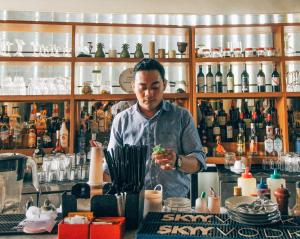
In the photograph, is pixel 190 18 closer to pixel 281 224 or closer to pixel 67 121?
pixel 67 121

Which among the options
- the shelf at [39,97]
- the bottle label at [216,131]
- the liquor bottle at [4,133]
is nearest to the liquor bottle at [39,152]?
the liquor bottle at [4,133]

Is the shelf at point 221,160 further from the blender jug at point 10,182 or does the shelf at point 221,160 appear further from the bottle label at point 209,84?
the blender jug at point 10,182

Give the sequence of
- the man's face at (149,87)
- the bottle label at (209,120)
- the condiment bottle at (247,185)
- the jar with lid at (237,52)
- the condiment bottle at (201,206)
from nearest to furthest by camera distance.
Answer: the condiment bottle at (201,206) → the condiment bottle at (247,185) → the man's face at (149,87) → the jar with lid at (237,52) → the bottle label at (209,120)

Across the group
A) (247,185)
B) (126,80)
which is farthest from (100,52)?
(247,185)

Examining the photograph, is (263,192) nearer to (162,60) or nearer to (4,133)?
(162,60)

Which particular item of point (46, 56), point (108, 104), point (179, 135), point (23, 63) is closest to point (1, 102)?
point (23, 63)

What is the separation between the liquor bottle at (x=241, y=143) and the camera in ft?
11.3

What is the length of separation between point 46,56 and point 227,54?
198 centimetres

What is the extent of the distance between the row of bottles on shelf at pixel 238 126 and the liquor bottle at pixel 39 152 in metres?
1.76

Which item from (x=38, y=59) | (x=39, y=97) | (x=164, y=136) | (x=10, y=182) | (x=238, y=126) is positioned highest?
→ (x=38, y=59)

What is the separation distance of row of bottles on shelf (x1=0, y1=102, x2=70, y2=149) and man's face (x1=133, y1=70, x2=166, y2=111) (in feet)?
5.35

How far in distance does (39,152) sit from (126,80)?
1.19m

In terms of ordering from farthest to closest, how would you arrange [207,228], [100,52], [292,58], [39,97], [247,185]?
1. [100,52]
2. [292,58]
3. [39,97]
4. [247,185]
5. [207,228]

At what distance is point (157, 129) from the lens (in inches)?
78.4
